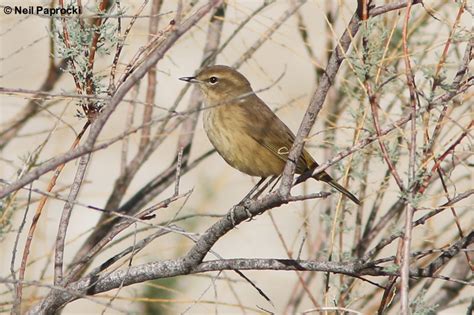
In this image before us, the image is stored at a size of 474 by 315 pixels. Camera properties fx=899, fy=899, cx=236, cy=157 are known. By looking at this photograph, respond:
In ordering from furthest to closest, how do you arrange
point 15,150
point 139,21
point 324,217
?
point 15,150, point 139,21, point 324,217

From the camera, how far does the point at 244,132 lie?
4.53 meters

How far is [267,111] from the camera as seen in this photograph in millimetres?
4785

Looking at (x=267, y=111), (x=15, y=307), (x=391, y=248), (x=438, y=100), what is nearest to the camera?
(x=438, y=100)

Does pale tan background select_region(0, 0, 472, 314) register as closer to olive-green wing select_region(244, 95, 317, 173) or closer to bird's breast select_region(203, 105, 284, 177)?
olive-green wing select_region(244, 95, 317, 173)

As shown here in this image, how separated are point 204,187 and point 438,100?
450 cm

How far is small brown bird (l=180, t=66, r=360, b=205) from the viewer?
14.5 feet

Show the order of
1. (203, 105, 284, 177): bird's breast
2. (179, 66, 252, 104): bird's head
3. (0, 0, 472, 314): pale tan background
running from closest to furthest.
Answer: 1. (203, 105, 284, 177): bird's breast
2. (179, 66, 252, 104): bird's head
3. (0, 0, 472, 314): pale tan background

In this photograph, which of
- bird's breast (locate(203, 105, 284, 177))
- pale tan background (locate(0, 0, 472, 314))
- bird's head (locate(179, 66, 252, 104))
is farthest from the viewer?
pale tan background (locate(0, 0, 472, 314))

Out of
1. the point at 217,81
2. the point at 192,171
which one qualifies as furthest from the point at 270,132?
the point at 192,171

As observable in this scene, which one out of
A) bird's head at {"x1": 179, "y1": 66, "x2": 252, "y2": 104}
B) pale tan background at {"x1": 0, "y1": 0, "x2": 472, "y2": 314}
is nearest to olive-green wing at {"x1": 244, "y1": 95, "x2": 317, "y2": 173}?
A: bird's head at {"x1": 179, "y1": 66, "x2": 252, "y2": 104}

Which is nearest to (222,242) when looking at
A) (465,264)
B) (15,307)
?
(465,264)

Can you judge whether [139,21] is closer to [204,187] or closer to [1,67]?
[204,187]

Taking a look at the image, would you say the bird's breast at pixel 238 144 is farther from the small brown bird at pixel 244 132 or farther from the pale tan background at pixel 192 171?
the pale tan background at pixel 192 171

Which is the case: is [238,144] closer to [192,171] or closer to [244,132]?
[244,132]
